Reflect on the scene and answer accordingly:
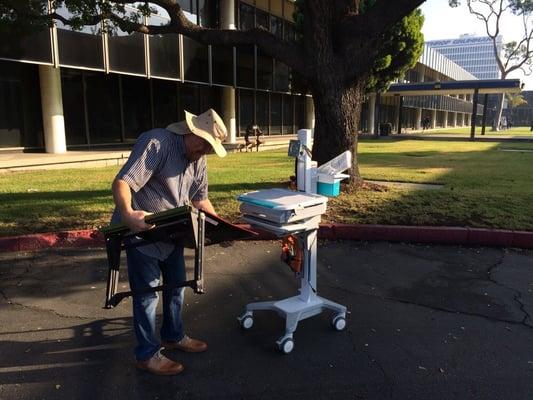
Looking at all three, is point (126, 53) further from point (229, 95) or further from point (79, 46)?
point (229, 95)

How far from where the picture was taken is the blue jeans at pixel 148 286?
2945mm

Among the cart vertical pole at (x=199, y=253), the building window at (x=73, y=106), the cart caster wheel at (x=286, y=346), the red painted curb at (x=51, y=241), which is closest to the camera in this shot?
the cart vertical pole at (x=199, y=253)

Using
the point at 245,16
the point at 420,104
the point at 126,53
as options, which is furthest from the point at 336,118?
the point at 420,104

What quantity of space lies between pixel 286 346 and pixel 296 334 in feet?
1.19

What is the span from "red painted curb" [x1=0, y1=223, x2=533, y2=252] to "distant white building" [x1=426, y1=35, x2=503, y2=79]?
4899 inches

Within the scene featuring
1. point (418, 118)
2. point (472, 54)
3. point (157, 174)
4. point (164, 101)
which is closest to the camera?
point (157, 174)

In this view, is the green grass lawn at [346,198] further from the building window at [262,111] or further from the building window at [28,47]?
the building window at [262,111]

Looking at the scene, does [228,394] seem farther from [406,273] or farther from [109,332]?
[406,273]

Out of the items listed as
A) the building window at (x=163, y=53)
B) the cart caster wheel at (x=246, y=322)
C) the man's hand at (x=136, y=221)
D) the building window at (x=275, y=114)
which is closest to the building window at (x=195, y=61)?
the building window at (x=163, y=53)

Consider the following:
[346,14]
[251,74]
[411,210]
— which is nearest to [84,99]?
[251,74]

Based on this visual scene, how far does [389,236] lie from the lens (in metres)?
6.41

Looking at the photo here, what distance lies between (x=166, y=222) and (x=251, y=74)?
20.4 metres

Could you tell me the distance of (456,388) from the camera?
301cm

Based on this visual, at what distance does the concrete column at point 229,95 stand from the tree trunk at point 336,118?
1291 centimetres
